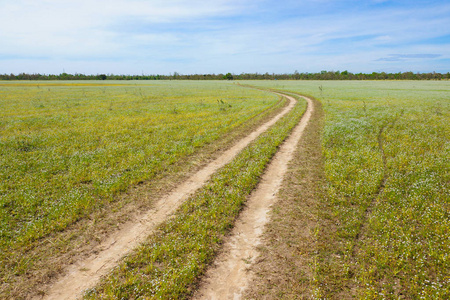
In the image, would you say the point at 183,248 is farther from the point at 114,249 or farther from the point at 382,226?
the point at 382,226

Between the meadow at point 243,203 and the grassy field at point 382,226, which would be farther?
the meadow at point 243,203

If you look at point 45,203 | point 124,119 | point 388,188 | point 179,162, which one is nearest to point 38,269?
point 45,203

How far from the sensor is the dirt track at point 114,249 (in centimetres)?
601

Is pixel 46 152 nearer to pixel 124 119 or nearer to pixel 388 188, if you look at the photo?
pixel 124 119

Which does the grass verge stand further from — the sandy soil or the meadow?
the sandy soil

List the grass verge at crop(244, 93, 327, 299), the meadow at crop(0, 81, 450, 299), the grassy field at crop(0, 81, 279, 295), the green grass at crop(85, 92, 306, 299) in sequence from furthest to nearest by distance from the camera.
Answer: the grassy field at crop(0, 81, 279, 295) → the meadow at crop(0, 81, 450, 299) → the grass verge at crop(244, 93, 327, 299) → the green grass at crop(85, 92, 306, 299)

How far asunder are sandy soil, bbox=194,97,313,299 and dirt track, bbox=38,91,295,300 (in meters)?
2.77

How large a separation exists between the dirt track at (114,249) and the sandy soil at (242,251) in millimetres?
2768

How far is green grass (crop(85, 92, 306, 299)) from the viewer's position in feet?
19.3

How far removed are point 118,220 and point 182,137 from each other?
12.2 meters

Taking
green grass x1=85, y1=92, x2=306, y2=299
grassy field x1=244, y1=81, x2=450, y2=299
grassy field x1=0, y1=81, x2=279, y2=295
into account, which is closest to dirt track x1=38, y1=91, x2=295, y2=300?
green grass x1=85, y1=92, x2=306, y2=299

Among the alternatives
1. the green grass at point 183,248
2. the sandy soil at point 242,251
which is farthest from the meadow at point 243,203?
the sandy soil at point 242,251

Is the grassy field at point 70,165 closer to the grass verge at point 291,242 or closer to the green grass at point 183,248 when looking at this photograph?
the green grass at point 183,248

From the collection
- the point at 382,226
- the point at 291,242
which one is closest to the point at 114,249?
the point at 291,242
